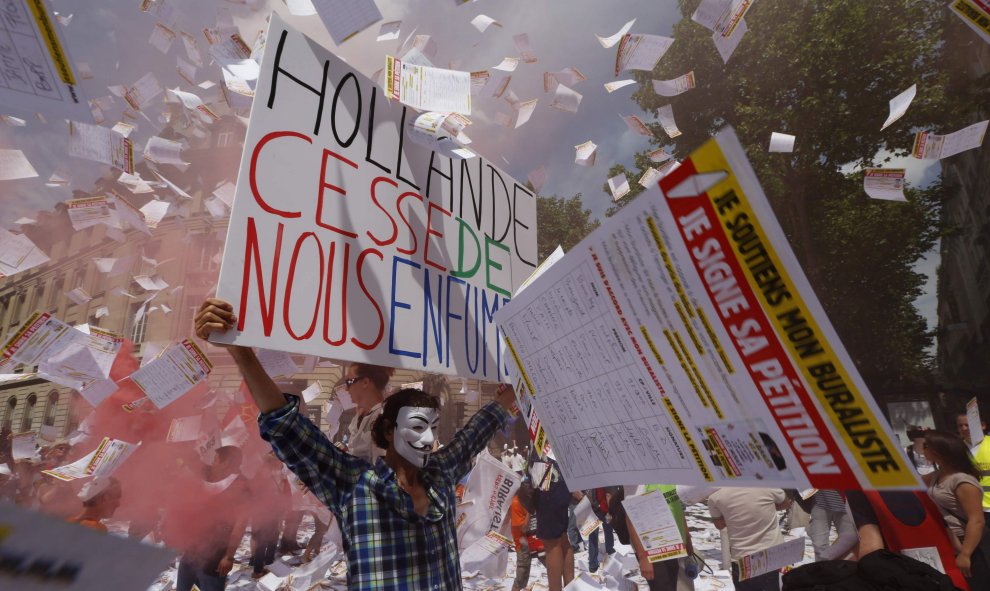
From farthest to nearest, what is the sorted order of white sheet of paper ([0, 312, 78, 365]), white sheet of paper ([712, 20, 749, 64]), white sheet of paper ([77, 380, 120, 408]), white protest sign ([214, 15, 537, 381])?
white sheet of paper ([77, 380, 120, 408]) < white sheet of paper ([712, 20, 749, 64]) < white sheet of paper ([0, 312, 78, 365]) < white protest sign ([214, 15, 537, 381])

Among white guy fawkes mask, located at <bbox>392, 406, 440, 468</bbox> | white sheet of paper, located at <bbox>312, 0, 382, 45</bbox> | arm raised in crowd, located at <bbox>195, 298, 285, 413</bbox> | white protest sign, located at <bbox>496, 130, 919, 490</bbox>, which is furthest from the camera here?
white sheet of paper, located at <bbox>312, 0, 382, 45</bbox>

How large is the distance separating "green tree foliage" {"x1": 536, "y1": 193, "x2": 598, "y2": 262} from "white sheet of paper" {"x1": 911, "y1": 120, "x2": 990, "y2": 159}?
17237mm

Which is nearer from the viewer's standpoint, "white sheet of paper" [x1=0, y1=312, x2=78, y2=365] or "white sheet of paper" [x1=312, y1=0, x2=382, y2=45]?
"white sheet of paper" [x1=312, y1=0, x2=382, y2=45]

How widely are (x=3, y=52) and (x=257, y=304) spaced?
86 centimetres

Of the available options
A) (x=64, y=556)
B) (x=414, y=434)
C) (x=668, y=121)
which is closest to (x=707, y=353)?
(x=64, y=556)

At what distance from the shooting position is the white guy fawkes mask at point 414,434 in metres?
1.95

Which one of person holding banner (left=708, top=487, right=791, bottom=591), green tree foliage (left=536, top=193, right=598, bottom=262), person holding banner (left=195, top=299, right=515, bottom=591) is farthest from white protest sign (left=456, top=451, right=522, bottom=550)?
green tree foliage (left=536, top=193, right=598, bottom=262)

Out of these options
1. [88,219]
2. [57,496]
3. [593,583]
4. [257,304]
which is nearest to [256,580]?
[57,496]

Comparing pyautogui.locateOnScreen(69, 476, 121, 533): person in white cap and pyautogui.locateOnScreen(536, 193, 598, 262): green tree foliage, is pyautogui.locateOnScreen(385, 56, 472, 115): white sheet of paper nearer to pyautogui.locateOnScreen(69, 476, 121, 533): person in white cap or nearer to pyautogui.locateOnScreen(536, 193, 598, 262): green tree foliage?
pyautogui.locateOnScreen(69, 476, 121, 533): person in white cap

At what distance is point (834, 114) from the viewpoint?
14000 millimetres

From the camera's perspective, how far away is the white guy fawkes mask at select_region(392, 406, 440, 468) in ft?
6.40

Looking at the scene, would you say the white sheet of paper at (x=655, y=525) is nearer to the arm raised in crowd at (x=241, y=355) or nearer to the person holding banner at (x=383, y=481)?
the person holding banner at (x=383, y=481)

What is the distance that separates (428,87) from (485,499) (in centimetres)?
356

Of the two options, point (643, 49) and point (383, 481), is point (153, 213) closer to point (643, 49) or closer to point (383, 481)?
point (383, 481)
